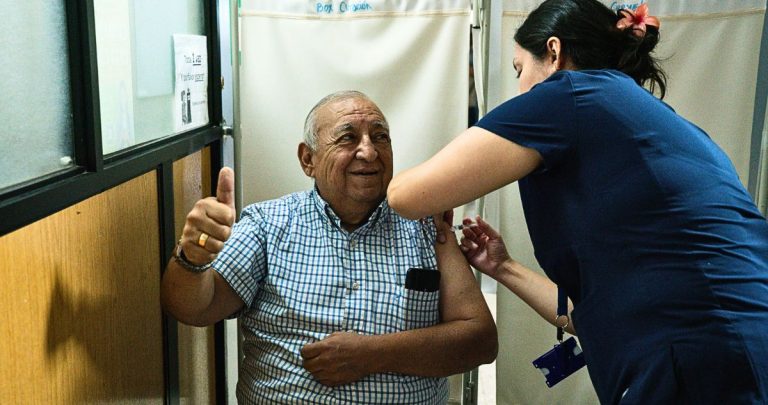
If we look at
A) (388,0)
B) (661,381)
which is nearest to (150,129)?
(388,0)

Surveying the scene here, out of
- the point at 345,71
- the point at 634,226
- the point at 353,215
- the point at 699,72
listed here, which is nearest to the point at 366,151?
the point at 353,215

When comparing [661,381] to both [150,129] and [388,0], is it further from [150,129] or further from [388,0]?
[388,0]

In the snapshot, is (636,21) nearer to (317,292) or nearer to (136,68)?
(317,292)

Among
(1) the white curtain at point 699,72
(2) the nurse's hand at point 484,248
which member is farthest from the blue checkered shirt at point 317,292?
(1) the white curtain at point 699,72

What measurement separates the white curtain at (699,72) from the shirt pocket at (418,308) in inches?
32.5

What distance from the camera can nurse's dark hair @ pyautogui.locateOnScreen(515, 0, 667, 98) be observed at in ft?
4.64

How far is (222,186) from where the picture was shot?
53.7 inches

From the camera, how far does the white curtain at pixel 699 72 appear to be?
246 centimetres

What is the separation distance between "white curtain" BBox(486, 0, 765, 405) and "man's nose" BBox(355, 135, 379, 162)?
0.80 m

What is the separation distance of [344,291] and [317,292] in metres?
0.07

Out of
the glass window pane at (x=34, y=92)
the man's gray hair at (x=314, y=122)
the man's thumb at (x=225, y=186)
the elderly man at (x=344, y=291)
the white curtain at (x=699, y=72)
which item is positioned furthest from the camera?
the white curtain at (x=699, y=72)

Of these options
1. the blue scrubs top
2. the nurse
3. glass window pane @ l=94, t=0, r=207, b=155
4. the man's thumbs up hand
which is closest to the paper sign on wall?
glass window pane @ l=94, t=0, r=207, b=155

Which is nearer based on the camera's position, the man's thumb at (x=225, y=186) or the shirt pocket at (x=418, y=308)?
the man's thumb at (x=225, y=186)

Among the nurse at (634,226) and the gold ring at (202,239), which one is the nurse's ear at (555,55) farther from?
the gold ring at (202,239)
